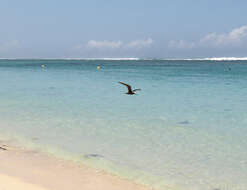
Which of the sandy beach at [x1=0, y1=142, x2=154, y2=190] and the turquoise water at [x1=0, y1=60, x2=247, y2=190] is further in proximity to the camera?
the turquoise water at [x1=0, y1=60, x2=247, y2=190]

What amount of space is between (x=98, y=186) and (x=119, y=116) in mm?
9054

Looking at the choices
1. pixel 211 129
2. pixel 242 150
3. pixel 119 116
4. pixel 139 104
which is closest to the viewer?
pixel 242 150

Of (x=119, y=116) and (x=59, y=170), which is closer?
(x=59, y=170)

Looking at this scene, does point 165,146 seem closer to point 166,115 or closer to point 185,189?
point 185,189

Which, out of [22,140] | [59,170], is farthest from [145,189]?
[22,140]

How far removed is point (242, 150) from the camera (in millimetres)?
9859

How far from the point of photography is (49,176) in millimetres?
7125

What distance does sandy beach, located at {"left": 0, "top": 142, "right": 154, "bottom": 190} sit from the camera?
6.48 metres

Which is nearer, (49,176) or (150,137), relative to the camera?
(49,176)

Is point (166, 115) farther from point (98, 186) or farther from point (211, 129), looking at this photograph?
point (98, 186)

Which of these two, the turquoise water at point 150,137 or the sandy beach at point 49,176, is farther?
the turquoise water at point 150,137

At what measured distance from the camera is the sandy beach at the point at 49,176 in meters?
6.48

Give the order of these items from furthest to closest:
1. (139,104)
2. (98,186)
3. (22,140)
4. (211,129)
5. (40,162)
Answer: (139,104) → (211,129) → (22,140) → (40,162) → (98,186)

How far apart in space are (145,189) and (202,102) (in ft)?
50.2
